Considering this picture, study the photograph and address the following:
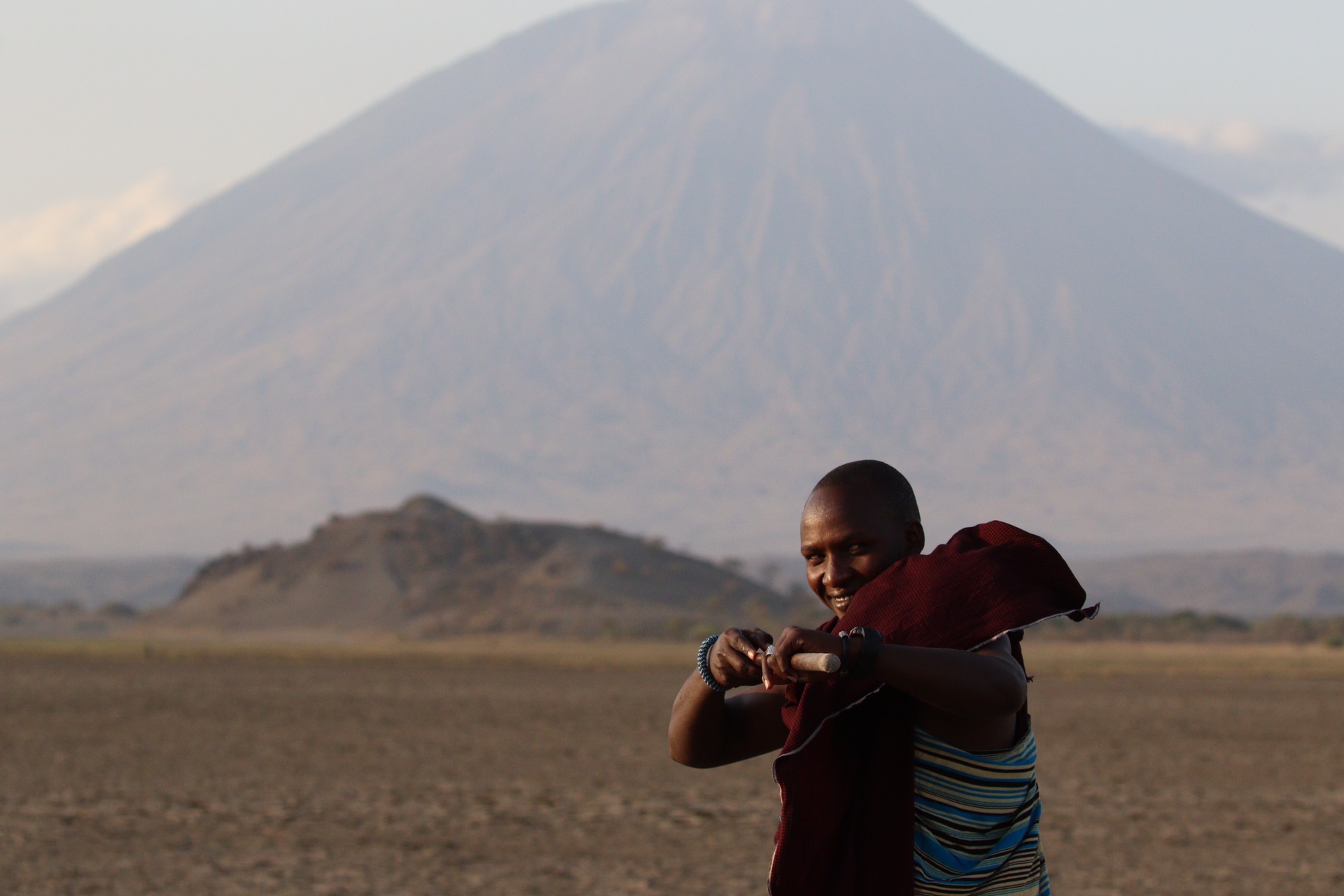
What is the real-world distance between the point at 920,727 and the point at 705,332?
444 feet

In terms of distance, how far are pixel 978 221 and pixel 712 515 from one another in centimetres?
5604

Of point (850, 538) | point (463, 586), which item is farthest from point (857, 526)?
point (463, 586)

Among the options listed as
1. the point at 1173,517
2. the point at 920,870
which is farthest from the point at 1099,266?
the point at 920,870

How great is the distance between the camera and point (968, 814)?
263 centimetres

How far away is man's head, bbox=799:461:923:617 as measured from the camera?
2.75 m

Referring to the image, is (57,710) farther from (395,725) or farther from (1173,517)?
(1173,517)

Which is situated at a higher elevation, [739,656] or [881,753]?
[739,656]

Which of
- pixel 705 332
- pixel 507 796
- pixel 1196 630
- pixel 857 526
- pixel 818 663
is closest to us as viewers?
pixel 818 663

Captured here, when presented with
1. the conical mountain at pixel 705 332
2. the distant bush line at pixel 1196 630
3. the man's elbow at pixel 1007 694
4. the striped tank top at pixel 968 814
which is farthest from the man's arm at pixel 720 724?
the conical mountain at pixel 705 332

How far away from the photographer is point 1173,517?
12112 cm

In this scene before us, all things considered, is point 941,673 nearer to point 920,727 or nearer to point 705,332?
point 920,727

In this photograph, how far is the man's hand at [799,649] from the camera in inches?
92.7

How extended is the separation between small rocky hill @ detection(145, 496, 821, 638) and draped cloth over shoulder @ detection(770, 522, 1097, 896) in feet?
174

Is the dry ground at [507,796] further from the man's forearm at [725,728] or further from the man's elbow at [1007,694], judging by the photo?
the man's elbow at [1007,694]
